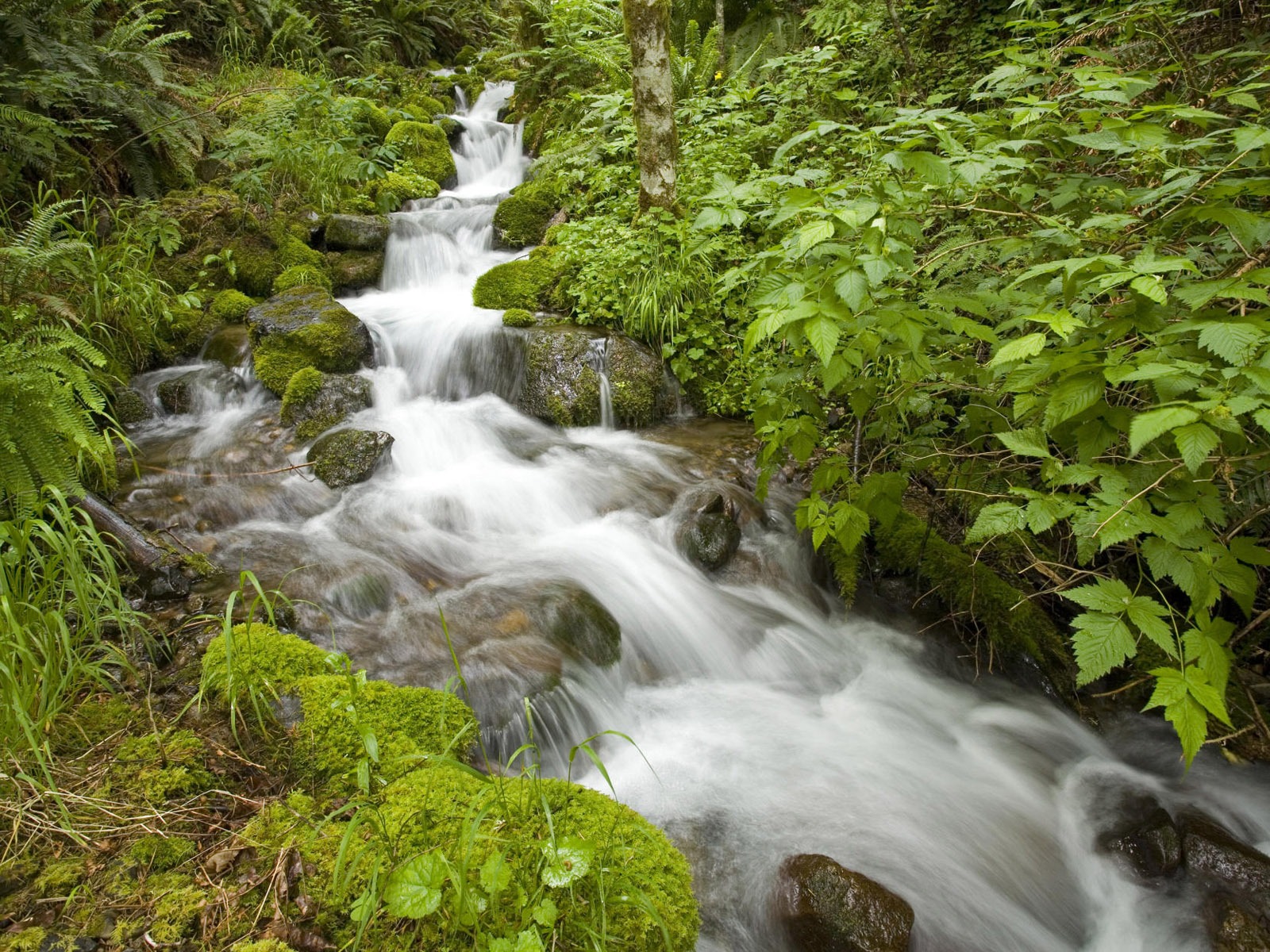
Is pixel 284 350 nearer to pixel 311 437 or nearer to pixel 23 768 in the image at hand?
pixel 311 437

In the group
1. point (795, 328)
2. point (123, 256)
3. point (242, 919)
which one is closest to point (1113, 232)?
point (795, 328)

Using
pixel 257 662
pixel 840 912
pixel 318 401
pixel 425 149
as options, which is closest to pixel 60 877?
pixel 257 662

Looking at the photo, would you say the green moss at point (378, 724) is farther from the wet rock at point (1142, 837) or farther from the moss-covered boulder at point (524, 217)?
the moss-covered boulder at point (524, 217)

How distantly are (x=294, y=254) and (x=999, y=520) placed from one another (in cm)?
737

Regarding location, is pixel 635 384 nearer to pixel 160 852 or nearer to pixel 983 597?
pixel 983 597

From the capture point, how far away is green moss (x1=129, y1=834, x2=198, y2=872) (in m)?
1.86

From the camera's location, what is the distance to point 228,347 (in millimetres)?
6145

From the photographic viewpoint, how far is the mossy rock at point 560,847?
171cm

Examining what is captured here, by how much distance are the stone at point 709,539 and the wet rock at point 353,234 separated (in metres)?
5.72

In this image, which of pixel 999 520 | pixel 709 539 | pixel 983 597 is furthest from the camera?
pixel 709 539

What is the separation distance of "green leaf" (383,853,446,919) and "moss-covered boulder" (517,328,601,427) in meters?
4.48

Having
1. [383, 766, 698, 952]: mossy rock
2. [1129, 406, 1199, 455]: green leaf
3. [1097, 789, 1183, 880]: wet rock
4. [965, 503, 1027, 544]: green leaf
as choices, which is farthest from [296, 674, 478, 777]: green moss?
[1097, 789, 1183, 880]: wet rock

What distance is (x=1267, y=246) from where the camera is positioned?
2422 millimetres

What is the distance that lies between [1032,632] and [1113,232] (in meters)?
2.12
